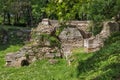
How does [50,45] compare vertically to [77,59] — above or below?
below

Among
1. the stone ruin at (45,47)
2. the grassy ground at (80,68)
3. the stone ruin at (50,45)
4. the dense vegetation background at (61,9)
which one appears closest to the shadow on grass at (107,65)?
the grassy ground at (80,68)

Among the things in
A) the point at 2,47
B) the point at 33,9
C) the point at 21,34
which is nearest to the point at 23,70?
the point at 2,47

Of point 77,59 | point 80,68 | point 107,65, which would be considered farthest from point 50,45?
point 107,65

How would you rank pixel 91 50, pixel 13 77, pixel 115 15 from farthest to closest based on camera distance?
pixel 115 15 < pixel 91 50 < pixel 13 77

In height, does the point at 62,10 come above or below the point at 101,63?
above

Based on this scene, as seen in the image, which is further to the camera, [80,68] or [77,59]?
[77,59]

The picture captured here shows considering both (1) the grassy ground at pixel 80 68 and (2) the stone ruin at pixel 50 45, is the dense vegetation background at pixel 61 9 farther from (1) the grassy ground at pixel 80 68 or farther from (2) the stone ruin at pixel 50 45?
(1) the grassy ground at pixel 80 68

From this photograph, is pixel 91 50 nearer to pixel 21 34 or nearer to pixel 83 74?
pixel 83 74

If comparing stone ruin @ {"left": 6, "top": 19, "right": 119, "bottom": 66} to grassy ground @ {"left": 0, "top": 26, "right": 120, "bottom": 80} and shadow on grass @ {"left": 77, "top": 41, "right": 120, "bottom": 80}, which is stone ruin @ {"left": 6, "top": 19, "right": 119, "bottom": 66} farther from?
shadow on grass @ {"left": 77, "top": 41, "right": 120, "bottom": 80}

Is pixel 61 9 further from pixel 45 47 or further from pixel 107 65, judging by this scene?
pixel 45 47

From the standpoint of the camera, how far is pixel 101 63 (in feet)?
53.0

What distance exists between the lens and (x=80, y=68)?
59.3ft

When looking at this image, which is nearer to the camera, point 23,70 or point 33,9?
point 23,70

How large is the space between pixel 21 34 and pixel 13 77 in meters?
22.4
